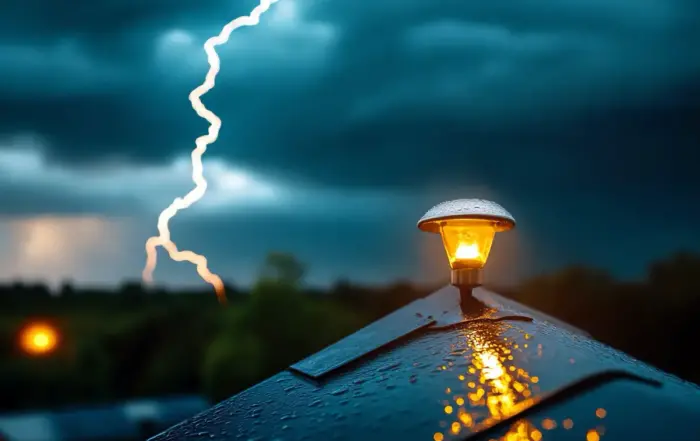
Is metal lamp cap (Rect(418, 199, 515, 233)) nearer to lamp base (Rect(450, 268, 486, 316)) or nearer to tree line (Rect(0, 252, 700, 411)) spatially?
lamp base (Rect(450, 268, 486, 316))

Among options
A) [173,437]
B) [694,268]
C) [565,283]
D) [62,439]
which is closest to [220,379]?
[62,439]

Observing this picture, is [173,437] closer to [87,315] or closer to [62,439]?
[62,439]

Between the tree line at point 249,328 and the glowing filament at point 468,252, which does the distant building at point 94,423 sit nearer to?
the tree line at point 249,328

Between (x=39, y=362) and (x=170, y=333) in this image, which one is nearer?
(x=39, y=362)

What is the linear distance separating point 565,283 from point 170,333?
18.0 m

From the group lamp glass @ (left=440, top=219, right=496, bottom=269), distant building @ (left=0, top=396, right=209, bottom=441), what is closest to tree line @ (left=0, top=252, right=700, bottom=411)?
distant building @ (left=0, top=396, right=209, bottom=441)

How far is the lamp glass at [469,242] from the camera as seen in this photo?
294cm

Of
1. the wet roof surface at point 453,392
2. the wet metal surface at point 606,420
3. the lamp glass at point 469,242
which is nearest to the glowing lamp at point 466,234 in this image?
the lamp glass at point 469,242

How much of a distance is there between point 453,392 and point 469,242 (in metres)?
1.04

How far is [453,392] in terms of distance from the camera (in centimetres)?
206

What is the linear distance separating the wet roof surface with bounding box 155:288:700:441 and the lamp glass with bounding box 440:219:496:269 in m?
0.29

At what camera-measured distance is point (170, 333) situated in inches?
1154

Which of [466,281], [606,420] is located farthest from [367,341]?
[606,420]

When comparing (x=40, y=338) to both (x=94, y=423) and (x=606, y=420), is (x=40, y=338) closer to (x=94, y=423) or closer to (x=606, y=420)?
(x=94, y=423)
